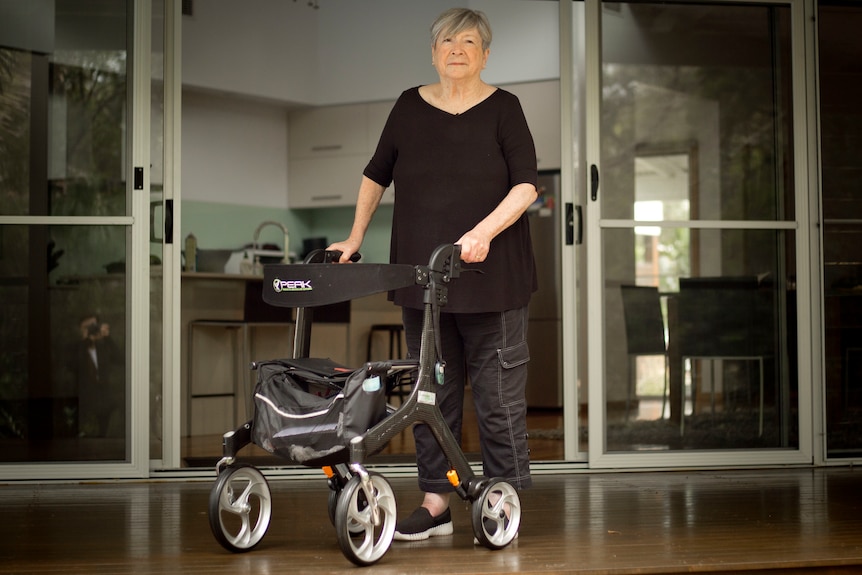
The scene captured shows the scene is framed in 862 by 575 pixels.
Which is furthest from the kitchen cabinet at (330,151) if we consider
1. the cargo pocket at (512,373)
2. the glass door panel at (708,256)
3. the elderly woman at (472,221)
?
the cargo pocket at (512,373)

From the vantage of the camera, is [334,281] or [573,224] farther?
[573,224]

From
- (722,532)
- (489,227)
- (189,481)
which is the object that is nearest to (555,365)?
(189,481)

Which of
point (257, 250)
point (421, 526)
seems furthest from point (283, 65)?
point (421, 526)

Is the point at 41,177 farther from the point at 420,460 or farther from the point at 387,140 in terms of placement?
the point at 420,460

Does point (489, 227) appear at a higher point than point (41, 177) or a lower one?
lower

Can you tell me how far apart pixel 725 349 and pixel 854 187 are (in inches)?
35.2

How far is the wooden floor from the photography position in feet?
7.98

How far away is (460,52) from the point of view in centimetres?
Answer: 266

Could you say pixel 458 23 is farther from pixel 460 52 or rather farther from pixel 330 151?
pixel 330 151

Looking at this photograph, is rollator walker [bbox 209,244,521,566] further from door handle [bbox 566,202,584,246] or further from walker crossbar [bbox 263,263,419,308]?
door handle [bbox 566,202,584,246]

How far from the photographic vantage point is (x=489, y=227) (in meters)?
2.51

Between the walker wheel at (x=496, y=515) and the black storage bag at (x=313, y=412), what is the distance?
15.3 inches

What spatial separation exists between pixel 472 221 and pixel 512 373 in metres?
0.42

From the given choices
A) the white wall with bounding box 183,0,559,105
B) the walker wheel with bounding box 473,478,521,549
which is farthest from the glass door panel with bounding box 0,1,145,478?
the white wall with bounding box 183,0,559,105
